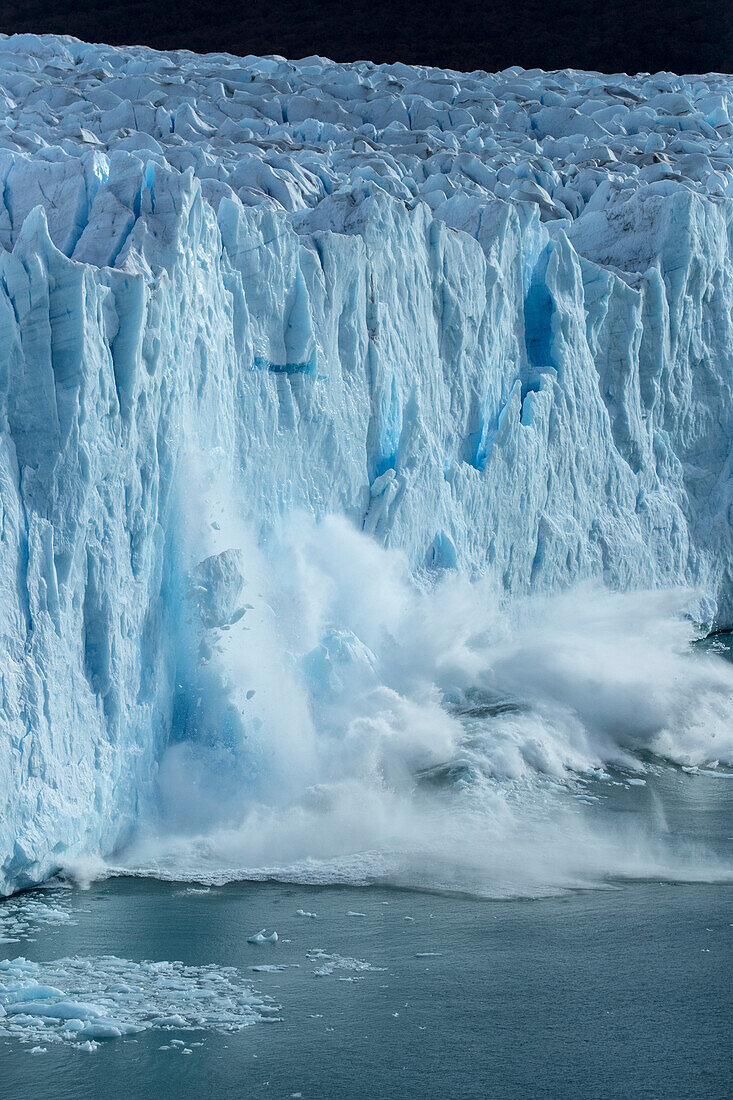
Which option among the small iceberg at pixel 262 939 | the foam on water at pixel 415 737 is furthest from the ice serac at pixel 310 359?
the small iceberg at pixel 262 939

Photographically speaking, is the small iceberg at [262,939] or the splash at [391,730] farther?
the splash at [391,730]

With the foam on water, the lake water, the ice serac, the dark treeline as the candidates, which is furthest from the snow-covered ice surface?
the dark treeline

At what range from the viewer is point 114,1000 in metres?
5.91

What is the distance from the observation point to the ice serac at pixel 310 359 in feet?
24.2

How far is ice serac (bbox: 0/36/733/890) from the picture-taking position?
7.39 meters

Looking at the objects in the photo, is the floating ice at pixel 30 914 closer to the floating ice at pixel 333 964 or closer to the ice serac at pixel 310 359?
the ice serac at pixel 310 359

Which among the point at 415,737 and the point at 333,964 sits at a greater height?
the point at 415,737

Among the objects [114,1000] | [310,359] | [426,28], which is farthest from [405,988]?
[426,28]

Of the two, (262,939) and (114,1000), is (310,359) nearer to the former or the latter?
(262,939)

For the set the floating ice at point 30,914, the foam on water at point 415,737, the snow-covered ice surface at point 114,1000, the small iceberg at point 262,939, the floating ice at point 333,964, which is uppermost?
the foam on water at point 415,737

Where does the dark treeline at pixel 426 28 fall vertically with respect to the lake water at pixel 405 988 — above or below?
above

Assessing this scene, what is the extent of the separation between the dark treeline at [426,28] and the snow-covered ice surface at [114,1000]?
80.5 feet

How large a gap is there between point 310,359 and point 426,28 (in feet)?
69.2

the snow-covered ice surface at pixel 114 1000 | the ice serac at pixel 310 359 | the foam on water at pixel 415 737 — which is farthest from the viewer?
the foam on water at pixel 415 737
